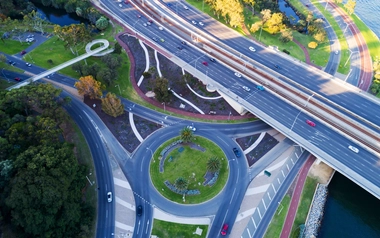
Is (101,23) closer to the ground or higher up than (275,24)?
closer to the ground

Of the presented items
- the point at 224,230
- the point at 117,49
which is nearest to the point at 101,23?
the point at 117,49

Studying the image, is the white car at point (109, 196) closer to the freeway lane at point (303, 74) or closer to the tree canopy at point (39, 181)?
the tree canopy at point (39, 181)

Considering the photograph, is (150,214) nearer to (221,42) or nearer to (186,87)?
(186,87)

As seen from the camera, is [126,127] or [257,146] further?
[126,127]

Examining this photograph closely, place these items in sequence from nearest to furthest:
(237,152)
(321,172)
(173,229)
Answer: (173,229)
(321,172)
(237,152)

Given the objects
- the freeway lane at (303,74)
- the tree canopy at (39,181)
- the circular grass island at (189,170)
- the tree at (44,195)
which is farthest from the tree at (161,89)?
the freeway lane at (303,74)

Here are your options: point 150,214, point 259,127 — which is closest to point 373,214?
point 259,127

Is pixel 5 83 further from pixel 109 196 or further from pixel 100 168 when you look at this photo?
pixel 109 196
